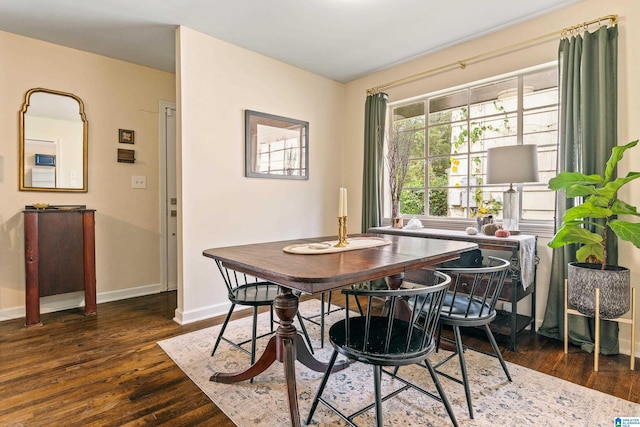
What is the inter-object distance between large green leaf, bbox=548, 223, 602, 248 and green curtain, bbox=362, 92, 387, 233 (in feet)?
5.99

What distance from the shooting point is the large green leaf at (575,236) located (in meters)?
2.19

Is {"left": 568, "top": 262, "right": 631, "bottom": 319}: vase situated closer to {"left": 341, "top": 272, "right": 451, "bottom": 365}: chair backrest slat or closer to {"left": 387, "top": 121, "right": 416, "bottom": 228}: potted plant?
{"left": 341, "top": 272, "right": 451, "bottom": 365}: chair backrest slat

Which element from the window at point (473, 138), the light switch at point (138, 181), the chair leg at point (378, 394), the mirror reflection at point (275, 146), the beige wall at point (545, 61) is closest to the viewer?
the chair leg at point (378, 394)

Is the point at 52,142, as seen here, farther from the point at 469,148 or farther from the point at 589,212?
the point at 589,212

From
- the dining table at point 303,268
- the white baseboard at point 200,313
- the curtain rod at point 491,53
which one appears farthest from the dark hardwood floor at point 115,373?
the curtain rod at point 491,53

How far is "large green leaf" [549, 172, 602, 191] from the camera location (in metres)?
2.11

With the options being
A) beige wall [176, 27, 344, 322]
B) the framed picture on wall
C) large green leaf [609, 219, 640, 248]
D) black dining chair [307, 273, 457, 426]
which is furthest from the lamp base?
the framed picture on wall

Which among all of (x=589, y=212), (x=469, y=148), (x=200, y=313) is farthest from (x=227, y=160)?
(x=589, y=212)

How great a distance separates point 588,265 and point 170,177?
3.95 meters

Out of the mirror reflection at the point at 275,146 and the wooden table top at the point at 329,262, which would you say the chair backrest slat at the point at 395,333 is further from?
the mirror reflection at the point at 275,146

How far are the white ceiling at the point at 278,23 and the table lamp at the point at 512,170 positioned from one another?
1.09 metres

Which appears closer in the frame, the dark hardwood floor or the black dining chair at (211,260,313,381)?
the dark hardwood floor

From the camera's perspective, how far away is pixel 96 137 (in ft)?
11.3

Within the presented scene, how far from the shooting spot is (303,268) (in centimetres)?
149
